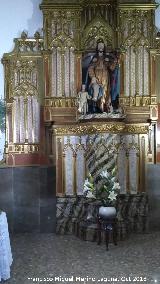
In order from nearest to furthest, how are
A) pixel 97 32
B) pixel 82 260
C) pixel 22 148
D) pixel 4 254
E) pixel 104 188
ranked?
pixel 4 254, pixel 82 260, pixel 104 188, pixel 22 148, pixel 97 32

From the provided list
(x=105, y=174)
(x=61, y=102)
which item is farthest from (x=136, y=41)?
(x=105, y=174)

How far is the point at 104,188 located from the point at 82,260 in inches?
72.0

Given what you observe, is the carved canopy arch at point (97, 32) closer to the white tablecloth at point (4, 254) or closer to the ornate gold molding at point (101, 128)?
the ornate gold molding at point (101, 128)

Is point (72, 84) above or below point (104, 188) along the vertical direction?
above

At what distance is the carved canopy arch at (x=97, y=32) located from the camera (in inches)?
430

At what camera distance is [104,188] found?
9.23 m

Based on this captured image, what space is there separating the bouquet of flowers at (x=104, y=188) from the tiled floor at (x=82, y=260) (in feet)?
3.38

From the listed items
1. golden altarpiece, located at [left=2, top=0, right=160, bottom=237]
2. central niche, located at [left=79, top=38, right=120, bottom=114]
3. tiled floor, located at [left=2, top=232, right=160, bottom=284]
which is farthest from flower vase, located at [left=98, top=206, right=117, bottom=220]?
central niche, located at [left=79, top=38, right=120, bottom=114]

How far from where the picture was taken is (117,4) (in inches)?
421

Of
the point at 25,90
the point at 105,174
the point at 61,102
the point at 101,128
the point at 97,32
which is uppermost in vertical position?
the point at 97,32

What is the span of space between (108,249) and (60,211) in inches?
87.1

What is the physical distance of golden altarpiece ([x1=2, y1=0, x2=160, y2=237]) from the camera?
10.6 meters

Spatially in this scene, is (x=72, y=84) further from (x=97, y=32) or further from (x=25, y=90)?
(x=97, y=32)

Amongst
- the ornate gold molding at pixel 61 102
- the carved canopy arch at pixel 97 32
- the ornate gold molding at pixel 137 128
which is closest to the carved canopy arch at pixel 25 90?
the ornate gold molding at pixel 61 102
